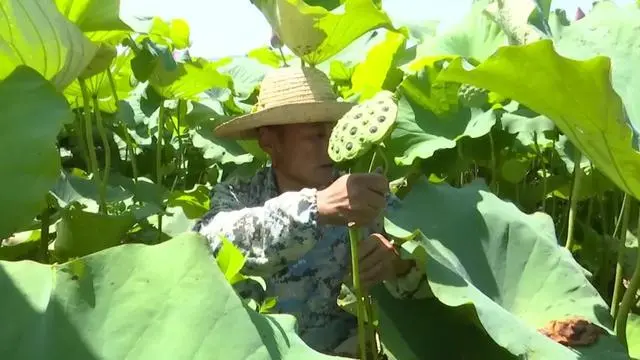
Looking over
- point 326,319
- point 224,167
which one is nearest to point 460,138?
point 326,319

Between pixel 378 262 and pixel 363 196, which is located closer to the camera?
pixel 363 196

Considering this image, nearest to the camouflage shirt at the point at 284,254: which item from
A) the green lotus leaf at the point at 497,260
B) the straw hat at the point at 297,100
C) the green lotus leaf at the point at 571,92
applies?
the straw hat at the point at 297,100

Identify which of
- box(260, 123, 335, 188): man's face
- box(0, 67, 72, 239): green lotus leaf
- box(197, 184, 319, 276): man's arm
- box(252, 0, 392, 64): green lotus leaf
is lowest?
box(260, 123, 335, 188): man's face

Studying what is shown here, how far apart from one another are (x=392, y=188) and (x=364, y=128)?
13.5 inches

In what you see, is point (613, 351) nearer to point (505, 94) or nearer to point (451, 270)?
point (451, 270)

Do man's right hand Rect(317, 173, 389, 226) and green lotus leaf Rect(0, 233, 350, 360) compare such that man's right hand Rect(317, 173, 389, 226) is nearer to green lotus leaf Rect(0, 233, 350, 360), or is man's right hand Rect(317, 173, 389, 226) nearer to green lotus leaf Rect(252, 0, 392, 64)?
green lotus leaf Rect(252, 0, 392, 64)

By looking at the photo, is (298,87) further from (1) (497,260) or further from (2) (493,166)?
(1) (497,260)

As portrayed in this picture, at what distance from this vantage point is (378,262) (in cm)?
116

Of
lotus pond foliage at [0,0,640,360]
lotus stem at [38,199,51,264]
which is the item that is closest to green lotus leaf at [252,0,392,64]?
lotus pond foliage at [0,0,640,360]

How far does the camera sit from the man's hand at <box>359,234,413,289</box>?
1123 mm

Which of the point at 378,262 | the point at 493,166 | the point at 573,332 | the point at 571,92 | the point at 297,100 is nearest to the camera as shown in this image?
the point at 571,92

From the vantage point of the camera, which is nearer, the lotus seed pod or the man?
the lotus seed pod

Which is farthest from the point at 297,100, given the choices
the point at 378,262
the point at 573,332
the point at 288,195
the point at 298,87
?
the point at 573,332

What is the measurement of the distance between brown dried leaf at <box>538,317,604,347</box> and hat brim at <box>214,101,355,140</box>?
0.52 metres
